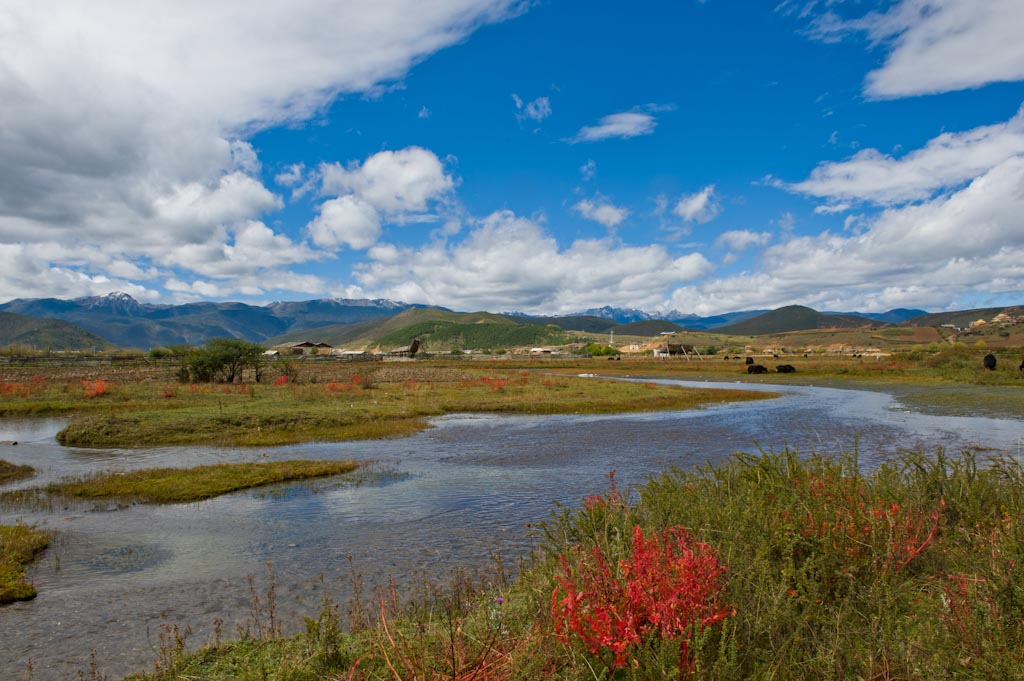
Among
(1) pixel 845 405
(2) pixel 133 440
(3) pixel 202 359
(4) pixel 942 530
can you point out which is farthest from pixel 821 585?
(3) pixel 202 359

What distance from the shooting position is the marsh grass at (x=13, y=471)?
60.0 feet

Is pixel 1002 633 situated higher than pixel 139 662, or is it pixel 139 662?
pixel 1002 633

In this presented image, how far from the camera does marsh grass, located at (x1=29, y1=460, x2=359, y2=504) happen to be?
16062mm

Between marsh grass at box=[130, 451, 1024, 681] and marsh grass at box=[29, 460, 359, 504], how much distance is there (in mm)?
10417

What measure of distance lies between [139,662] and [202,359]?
47.2 m

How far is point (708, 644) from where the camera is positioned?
4.58 metres

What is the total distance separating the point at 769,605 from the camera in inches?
208

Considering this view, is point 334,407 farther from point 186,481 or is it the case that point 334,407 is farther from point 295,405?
point 186,481

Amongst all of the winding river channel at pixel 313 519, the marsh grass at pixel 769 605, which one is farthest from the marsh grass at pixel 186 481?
the marsh grass at pixel 769 605

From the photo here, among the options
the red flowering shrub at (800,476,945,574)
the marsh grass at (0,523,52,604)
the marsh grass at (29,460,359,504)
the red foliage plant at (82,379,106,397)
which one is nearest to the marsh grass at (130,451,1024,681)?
the red flowering shrub at (800,476,945,574)

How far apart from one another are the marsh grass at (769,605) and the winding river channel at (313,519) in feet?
5.32

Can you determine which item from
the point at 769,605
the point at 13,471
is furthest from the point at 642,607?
the point at 13,471

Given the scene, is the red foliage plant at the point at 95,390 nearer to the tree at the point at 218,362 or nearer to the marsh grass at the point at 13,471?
the tree at the point at 218,362

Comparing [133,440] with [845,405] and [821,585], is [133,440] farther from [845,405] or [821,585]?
[845,405]
